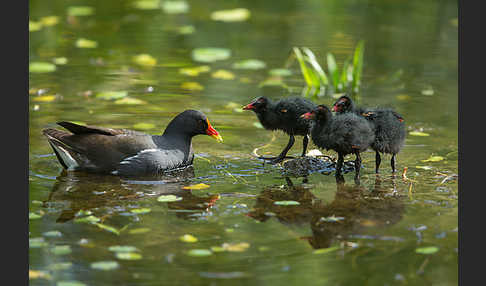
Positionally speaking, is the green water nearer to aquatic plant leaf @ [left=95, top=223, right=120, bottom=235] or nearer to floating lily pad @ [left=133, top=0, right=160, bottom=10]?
aquatic plant leaf @ [left=95, top=223, right=120, bottom=235]

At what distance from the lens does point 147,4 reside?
15.8m

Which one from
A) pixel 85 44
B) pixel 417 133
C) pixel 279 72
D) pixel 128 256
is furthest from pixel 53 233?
pixel 85 44

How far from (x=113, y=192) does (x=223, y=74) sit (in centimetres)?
457

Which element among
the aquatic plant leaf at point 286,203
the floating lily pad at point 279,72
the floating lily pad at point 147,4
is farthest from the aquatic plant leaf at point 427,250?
the floating lily pad at point 147,4

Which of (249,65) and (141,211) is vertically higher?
(249,65)

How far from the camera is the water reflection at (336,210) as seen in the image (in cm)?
639

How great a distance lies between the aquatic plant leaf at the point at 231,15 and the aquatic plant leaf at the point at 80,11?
2465 millimetres

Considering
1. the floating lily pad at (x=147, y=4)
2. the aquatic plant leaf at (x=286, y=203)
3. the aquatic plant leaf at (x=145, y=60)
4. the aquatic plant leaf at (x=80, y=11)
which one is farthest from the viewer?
the floating lily pad at (x=147, y=4)

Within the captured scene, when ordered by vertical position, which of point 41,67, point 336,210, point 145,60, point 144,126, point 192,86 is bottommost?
point 336,210

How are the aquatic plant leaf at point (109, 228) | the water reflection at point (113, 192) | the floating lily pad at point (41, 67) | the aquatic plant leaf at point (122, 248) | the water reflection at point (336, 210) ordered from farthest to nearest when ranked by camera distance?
the floating lily pad at point (41, 67) < the water reflection at point (113, 192) < the water reflection at point (336, 210) < the aquatic plant leaf at point (109, 228) < the aquatic plant leaf at point (122, 248)

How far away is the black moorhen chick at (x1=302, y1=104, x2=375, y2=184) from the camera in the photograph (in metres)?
7.48

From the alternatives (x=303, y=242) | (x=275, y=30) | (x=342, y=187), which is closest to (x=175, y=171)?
(x=342, y=187)

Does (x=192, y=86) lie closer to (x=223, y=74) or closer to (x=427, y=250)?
(x=223, y=74)

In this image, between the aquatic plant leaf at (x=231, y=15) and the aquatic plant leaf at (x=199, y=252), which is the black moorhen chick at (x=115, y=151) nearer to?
the aquatic plant leaf at (x=199, y=252)
